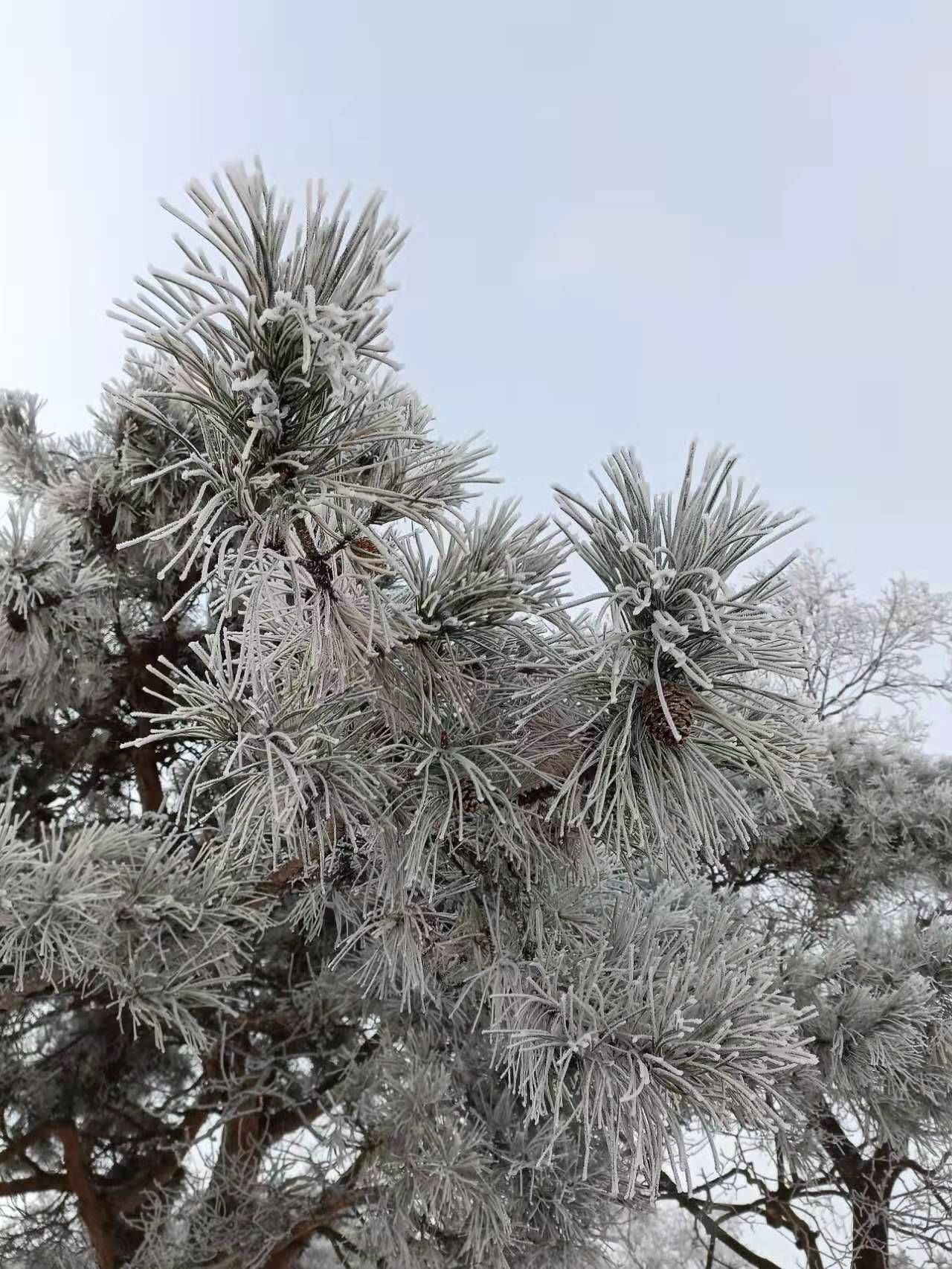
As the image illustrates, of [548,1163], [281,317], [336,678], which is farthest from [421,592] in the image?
[548,1163]

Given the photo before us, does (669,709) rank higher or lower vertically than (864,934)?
lower

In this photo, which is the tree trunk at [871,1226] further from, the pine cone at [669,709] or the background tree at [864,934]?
the pine cone at [669,709]

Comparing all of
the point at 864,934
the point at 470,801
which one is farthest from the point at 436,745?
the point at 864,934

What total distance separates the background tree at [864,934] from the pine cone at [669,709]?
6cm

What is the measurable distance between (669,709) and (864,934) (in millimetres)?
703

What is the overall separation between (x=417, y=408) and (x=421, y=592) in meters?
0.10

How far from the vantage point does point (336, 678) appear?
0.39m

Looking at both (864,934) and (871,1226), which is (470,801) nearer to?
(864,934)

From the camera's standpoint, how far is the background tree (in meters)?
0.75

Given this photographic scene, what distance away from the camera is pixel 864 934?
909 millimetres

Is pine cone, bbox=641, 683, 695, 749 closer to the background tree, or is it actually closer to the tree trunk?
the background tree

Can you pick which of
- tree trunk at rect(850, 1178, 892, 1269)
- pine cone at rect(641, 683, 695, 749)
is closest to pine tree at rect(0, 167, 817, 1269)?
pine cone at rect(641, 683, 695, 749)

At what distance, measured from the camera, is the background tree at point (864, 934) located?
750 mm

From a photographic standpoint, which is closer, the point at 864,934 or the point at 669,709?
the point at 669,709
